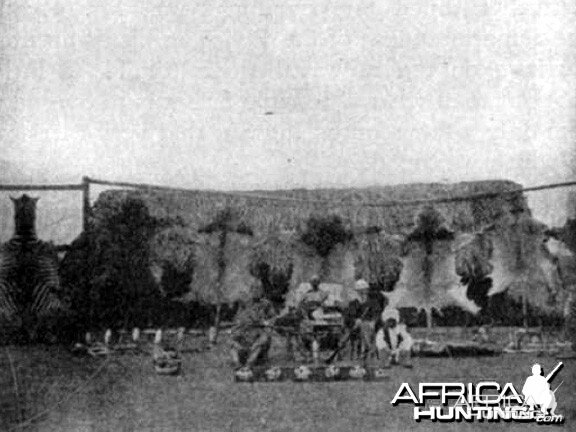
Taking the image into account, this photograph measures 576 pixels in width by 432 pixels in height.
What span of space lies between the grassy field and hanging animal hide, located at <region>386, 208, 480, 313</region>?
0.38m

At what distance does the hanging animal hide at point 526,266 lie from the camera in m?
6.78

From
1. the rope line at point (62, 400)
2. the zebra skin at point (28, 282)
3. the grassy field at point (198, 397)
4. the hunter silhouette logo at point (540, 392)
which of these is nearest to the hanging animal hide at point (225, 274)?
the grassy field at point (198, 397)

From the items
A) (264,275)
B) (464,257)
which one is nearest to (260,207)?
(264,275)

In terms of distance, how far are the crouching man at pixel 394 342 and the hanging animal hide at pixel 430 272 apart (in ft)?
0.41

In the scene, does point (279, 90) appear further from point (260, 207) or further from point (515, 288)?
point (515, 288)

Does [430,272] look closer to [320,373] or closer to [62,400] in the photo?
[320,373]

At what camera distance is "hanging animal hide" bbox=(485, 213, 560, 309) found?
22.2 ft

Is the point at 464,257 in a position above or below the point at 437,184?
below

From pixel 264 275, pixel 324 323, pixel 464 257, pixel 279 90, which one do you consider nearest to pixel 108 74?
pixel 279 90

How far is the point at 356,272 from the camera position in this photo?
22.3 feet

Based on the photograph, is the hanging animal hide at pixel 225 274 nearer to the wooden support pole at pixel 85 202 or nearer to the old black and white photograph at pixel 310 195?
the old black and white photograph at pixel 310 195

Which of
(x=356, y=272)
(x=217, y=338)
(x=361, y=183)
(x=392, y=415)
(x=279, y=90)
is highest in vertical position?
(x=279, y=90)

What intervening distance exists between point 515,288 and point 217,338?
1.88 m

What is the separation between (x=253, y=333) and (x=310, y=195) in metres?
0.93
